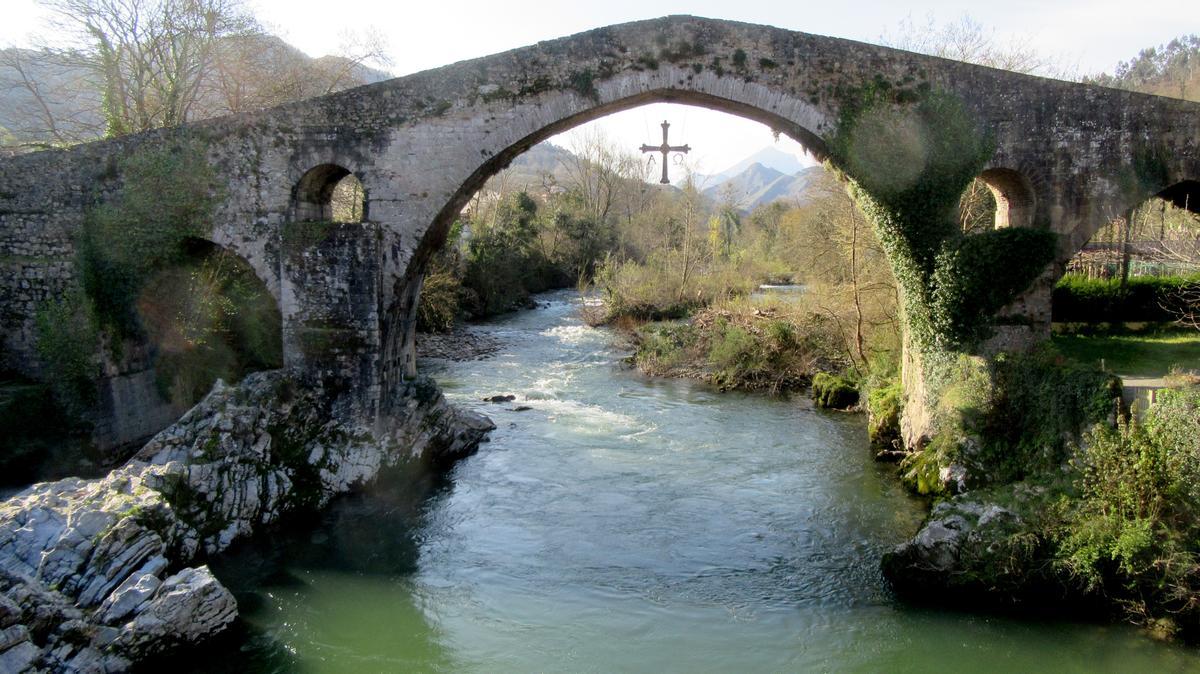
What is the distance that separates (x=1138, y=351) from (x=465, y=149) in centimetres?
1082

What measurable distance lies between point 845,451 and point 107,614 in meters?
9.96

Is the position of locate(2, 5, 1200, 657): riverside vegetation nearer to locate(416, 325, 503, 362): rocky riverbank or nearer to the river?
the river

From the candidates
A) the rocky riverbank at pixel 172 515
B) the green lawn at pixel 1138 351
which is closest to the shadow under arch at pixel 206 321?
the rocky riverbank at pixel 172 515

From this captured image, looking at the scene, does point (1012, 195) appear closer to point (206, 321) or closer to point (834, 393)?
Result: point (834, 393)

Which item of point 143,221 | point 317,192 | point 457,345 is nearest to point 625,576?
point 317,192

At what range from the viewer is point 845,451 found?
12547mm

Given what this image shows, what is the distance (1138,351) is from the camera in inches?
493

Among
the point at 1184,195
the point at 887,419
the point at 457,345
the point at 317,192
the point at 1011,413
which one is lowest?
the point at 887,419

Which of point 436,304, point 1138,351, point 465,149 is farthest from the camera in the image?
point 436,304

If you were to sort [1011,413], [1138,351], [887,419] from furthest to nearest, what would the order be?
[887,419] < [1138,351] < [1011,413]

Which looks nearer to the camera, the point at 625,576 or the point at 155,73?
the point at 625,576

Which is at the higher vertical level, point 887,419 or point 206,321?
point 206,321

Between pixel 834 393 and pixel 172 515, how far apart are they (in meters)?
11.5

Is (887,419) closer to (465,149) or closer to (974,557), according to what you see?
(974,557)
